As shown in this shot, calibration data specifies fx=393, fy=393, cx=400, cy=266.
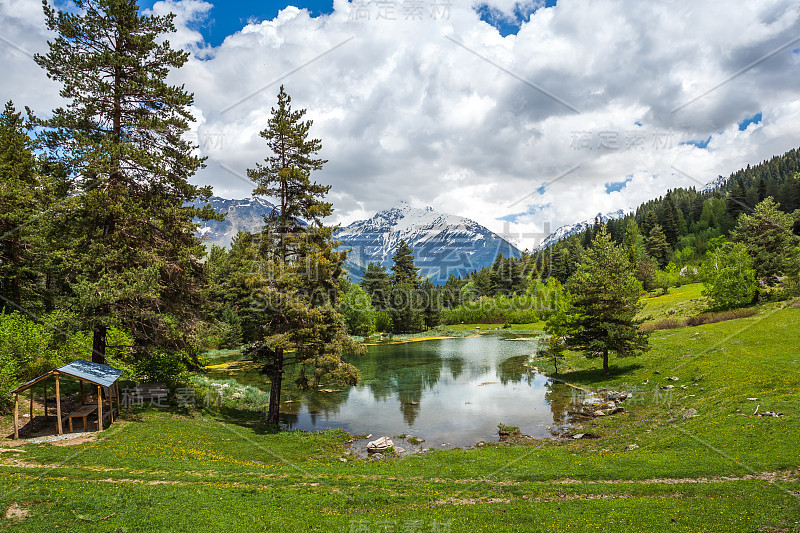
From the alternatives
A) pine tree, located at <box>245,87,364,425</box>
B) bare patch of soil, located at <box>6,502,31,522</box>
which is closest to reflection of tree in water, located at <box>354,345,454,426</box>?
pine tree, located at <box>245,87,364,425</box>

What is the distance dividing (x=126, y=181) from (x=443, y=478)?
23.2 metres

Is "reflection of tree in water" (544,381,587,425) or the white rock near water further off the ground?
the white rock near water

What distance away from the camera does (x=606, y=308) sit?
37.2 m

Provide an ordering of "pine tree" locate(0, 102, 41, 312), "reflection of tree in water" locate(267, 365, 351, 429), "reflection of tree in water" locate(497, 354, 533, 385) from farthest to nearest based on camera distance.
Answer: "reflection of tree in water" locate(497, 354, 533, 385)
"reflection of tree in water" locate(267, 365, 351, 429)
"pine tree" locate(0, 102, 41, 312)

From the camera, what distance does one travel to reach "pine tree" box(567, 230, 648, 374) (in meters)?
36.4

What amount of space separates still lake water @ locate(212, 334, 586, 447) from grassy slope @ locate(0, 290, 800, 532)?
4368 millimetres

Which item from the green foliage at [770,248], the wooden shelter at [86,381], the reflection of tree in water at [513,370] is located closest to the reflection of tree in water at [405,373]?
the reflection of tree in water at [513,370]

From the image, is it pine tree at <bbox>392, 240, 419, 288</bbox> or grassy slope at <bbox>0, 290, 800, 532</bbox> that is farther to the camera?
pine tree at <bbox>392, 240, 419, 288</bbox>

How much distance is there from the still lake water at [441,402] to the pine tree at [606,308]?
205 inches

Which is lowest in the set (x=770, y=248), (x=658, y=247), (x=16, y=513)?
(x=16, y=513)

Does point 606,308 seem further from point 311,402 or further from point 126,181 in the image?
point 126,181

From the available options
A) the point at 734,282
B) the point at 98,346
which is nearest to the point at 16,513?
the point at 98,346

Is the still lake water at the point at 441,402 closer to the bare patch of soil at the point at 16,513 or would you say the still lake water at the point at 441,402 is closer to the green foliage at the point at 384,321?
the bare patch of soil at the point at 16,513

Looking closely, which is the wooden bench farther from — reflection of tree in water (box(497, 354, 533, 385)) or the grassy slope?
reflection of tree in water (box(497, 354, 533, 385))
